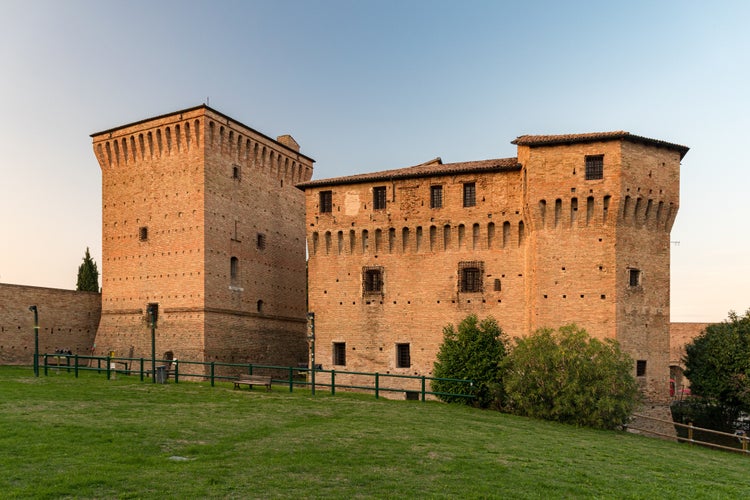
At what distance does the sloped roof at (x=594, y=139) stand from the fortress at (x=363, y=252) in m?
0.07

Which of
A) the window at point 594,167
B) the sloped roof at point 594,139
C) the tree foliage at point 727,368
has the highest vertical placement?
the sloped roof at point 594,139

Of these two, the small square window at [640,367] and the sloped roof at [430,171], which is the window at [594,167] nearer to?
the sloped roof at [430,171]

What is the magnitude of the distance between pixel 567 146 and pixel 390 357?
12499 millimetres

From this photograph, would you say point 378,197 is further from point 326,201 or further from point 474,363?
point 474,363

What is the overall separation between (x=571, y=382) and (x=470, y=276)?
8944mm

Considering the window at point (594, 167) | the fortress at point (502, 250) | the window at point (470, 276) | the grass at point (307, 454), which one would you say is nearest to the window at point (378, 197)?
the fortress at point (502, 250)

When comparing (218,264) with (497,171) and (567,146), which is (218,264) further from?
(567,146)

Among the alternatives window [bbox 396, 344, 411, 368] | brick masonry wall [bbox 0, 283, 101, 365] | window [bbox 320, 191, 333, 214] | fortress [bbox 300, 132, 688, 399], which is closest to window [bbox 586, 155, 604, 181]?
fortress [bbox 300, 132, 688, 399]

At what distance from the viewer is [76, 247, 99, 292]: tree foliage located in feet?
149

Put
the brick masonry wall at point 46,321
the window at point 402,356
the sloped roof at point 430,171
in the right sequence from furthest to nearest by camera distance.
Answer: the brick masonry wall at point 46,321, the window at point 402,356, the sloped roof at point 430,171

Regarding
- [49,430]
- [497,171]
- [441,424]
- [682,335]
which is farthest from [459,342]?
[682,335]

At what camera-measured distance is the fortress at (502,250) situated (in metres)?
22.6

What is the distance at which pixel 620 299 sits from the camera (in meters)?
22.2

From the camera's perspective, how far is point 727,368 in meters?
24.0
